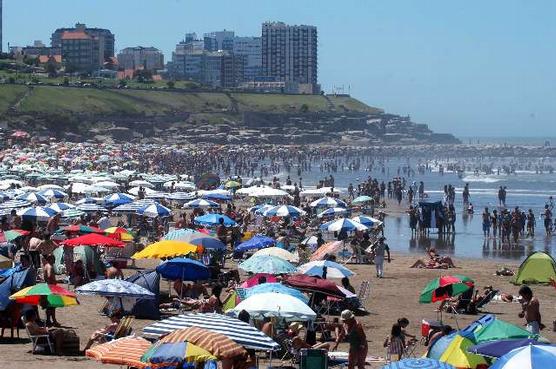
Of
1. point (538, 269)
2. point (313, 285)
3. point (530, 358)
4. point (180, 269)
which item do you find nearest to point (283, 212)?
point (538, 269)

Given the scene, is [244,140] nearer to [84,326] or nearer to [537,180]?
[537,180]

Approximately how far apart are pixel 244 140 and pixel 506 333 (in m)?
108

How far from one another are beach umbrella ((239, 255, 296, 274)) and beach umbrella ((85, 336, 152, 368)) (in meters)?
6.65

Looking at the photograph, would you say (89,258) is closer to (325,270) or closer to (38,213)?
(325,270)

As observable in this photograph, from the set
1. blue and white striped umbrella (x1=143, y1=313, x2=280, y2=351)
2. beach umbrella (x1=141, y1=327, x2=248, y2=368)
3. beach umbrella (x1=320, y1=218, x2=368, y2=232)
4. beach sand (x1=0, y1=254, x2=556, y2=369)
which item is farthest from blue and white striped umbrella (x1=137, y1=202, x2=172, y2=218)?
beach umbrella (x1=141, y1=327, x2=248, y2=368)

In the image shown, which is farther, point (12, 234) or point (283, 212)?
point (283, 212)

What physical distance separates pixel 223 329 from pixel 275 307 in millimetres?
2338

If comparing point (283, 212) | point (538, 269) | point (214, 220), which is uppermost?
point (214, 220)

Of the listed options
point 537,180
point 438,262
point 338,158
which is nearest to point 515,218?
point 438,262

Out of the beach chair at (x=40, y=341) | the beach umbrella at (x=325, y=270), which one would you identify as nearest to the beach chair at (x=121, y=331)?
the beach chair at (x=40, y=341)

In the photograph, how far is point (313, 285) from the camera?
16250 mm

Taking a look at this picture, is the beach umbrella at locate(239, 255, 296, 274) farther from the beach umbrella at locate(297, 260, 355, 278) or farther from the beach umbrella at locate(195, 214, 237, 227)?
the beach umbrella at locate(195, 214, 237, 227)

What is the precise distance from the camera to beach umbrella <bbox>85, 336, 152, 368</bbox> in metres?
11.1

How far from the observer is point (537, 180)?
270 feet
